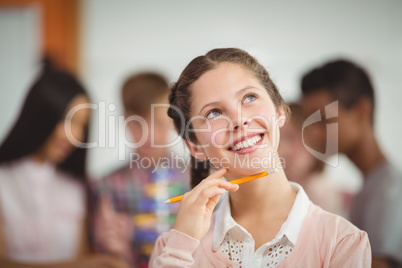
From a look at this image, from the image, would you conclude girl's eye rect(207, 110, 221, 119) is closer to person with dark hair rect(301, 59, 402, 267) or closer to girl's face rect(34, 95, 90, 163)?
person with dark hair rect(301, 59, 402, 267)

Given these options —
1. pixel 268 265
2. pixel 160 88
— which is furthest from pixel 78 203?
pixel 268 265

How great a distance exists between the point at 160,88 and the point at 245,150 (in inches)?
27.4

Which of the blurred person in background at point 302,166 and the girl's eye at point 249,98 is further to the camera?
the blurred person in background at point 302,166

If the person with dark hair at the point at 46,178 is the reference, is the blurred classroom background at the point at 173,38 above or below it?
above

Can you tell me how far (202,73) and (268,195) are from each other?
180mm

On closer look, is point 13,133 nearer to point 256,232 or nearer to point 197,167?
point 197,167

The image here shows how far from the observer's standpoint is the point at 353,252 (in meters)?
0.51

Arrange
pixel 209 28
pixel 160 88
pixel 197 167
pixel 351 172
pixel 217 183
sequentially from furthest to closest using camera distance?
pixel 209 28 < pixel 351 172 < pixel 160 88 < pixel 197 167 < pixel 217 183

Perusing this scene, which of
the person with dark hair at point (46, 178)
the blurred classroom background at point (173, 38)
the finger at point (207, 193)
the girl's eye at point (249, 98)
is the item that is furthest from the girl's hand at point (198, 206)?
the blurred classroom background at point (173, 38)

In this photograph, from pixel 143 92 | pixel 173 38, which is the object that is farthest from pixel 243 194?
pixel 173 38

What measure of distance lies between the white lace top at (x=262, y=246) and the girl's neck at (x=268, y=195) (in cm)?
2

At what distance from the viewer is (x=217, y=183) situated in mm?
542

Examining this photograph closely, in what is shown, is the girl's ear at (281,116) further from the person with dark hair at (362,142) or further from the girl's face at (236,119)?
the person with dark hair at (362,142)

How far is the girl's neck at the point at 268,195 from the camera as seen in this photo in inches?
22.9
